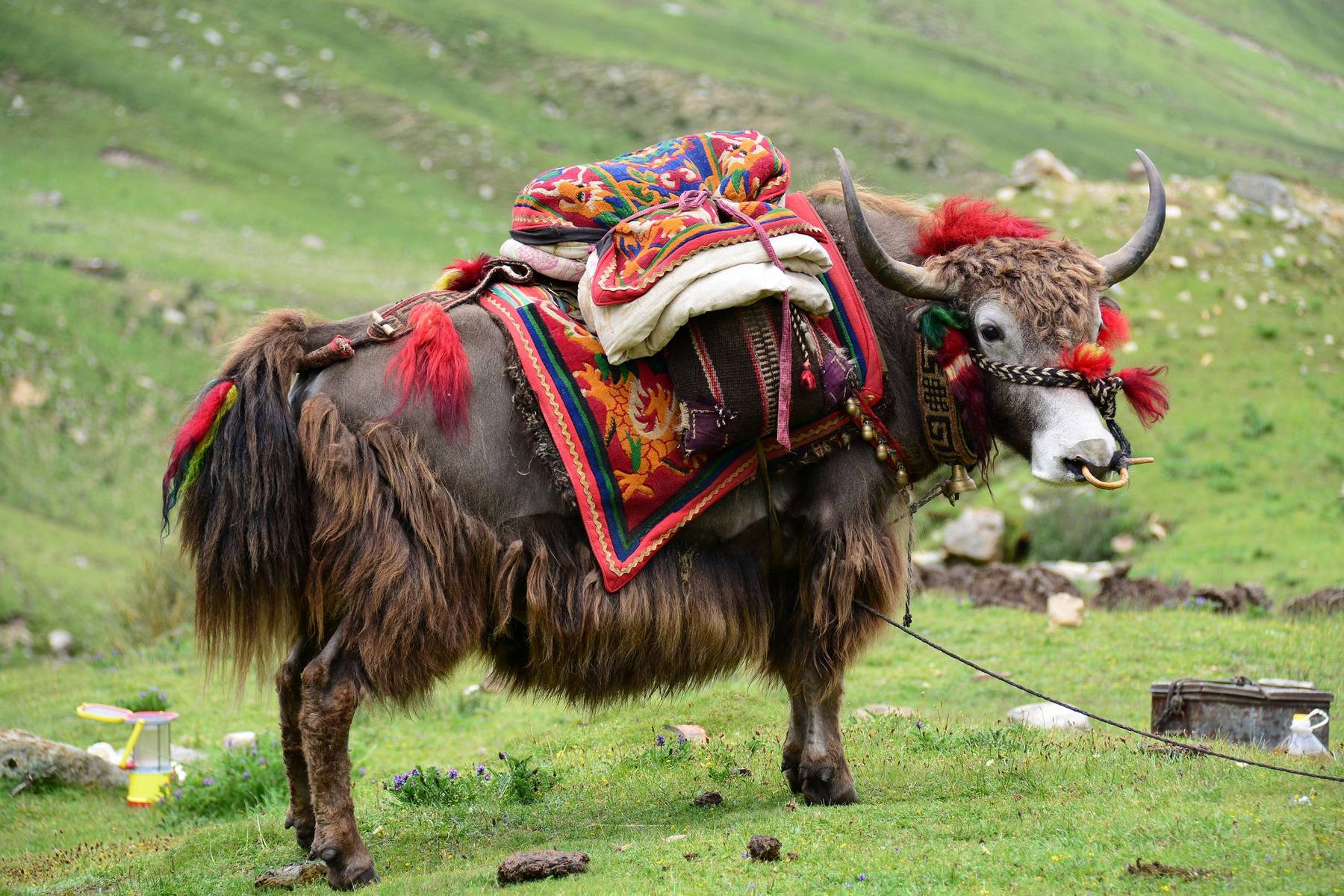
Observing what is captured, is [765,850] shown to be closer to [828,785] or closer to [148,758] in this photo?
[828,785]

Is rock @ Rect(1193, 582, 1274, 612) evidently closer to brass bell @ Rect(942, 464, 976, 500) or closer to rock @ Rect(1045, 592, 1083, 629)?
rock @ Rect(1045, 592, 1083, 629)

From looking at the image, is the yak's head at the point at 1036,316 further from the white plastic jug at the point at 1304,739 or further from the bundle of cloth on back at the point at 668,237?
the white plastic jug at the point at 1304,739

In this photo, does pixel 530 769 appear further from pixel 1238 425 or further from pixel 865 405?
pixel 1238 425

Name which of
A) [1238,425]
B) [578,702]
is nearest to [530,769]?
[578,702]

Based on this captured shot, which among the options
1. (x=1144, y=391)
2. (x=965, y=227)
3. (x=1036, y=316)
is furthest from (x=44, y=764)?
(x=1144, y=391)

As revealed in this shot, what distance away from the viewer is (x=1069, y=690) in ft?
23.6

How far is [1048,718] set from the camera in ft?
20.7

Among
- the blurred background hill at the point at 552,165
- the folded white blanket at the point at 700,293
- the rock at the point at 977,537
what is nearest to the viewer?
the folded white blanket at the point at 700,293

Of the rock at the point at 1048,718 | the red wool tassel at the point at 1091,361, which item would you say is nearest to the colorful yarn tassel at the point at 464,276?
the red wool tassel at the point at 1091,361

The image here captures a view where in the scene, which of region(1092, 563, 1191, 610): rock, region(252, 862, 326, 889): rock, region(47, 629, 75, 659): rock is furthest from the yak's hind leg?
region(47, 629, 75, 659): rock

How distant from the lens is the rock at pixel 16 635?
12414mm

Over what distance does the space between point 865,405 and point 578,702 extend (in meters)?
1.64

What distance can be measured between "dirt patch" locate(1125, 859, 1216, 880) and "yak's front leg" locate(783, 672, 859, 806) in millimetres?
1318

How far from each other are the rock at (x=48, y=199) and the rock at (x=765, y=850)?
22046mm
